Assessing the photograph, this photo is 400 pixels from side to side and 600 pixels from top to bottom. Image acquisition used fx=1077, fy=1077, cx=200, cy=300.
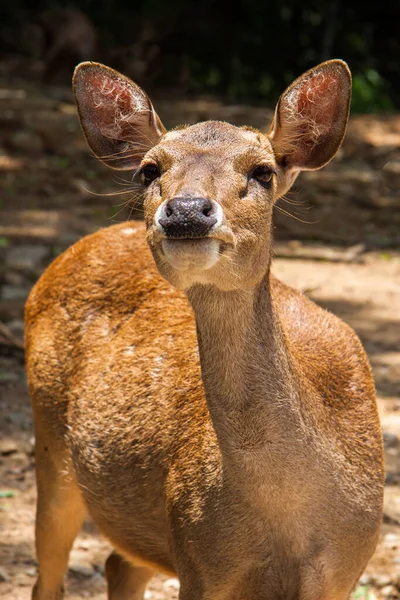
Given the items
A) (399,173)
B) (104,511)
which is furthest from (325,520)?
(399,173)

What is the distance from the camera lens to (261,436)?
11.0 feet

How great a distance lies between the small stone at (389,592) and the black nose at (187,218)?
2347 millimetres

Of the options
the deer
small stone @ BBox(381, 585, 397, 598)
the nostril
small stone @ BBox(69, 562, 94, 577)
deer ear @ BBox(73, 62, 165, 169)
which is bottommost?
small stone @ BBox(69, 562, 94, 577)

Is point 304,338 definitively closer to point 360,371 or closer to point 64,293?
point 360,371

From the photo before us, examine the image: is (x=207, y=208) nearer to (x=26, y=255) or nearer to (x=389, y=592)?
(x=389, y=592)

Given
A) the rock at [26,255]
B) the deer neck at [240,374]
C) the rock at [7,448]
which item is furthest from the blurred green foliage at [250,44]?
the deer neck at [240,374]

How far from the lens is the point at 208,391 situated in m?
3.45

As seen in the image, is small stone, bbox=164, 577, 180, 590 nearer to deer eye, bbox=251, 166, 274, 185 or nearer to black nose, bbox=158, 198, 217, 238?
deer eye, bbox=251, 166, 274, 185

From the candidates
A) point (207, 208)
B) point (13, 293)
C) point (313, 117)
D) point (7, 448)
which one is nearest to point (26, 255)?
point (13, 293)

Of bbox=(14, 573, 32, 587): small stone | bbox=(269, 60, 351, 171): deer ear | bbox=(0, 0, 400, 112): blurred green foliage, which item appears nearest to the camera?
bbox=(269, 60, 351, 171): deer ear

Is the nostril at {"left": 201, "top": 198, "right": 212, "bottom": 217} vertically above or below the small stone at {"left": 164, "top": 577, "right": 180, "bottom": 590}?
above

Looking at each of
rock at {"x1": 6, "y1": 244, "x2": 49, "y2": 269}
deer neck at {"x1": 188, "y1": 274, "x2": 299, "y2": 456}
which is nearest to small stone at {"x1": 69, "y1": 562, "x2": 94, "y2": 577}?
deer neck at {"x1": 188, "y1": 274, "x2": 299, "y2": 456}

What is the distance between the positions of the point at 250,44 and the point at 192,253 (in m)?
13.1

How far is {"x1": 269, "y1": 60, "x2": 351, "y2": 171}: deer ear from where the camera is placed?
3691 mm
